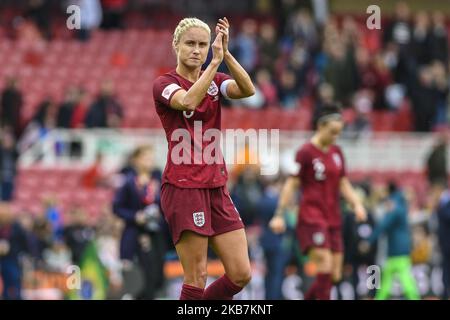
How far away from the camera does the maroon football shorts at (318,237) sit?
13.7 meters

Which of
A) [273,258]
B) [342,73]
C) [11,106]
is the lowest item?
[273,258]

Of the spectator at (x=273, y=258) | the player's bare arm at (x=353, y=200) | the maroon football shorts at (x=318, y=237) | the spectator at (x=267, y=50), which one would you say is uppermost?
the spectator at (x=267, y=50)

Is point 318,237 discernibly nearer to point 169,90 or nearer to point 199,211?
point 199,211

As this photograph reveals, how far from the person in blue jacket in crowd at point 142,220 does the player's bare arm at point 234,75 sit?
4.51m

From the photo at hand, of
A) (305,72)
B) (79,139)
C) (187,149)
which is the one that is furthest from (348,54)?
(187,149)

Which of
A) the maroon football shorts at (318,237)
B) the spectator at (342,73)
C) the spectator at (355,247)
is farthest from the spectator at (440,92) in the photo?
the maroon football shorts at (318,237)

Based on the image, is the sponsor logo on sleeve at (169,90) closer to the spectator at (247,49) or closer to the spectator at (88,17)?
the spectator at (247,49)

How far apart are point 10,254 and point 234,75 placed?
7961 millimetres

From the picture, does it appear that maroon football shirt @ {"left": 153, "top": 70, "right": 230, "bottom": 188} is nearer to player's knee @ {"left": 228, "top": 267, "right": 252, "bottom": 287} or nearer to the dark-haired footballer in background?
player's knee @ {"left": 228, "top": 267, "right": 252, "bottom": 287}

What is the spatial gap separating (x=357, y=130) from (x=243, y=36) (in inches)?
159

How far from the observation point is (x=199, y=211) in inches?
398

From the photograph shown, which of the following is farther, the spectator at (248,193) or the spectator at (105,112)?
the spectator at (105,112)

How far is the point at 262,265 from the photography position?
65.5ft

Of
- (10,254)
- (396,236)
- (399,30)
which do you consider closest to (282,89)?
(399,30)
